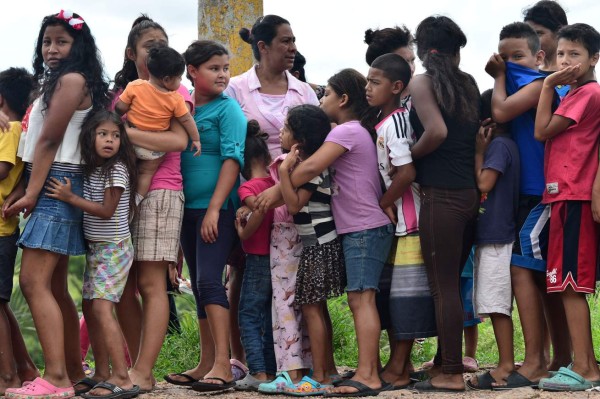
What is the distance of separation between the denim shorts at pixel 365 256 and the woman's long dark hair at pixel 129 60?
176cm

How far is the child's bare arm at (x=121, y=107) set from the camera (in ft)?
19.2

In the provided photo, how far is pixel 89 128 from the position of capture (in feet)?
18.7

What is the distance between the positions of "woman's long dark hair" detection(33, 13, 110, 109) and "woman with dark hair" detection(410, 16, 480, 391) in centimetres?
176

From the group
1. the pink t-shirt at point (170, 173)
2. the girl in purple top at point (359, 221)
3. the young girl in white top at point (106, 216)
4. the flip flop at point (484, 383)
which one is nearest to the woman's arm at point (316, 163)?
the girl in purple top at point (359, 221)

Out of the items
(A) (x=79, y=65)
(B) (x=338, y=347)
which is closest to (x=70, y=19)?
(A) (x=79, y=65)

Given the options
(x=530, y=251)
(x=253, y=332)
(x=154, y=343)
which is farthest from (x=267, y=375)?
(x=530, y=251)

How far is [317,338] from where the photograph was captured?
587cm

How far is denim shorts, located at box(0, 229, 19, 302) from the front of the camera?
5840 mm

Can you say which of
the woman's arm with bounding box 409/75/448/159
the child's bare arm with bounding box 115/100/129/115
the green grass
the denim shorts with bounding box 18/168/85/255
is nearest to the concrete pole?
the green grass

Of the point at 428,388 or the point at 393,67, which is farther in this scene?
the point at 393,67

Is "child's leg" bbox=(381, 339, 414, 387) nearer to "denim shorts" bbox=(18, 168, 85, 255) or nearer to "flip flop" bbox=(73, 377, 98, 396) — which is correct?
"flip flop" bbox=(73, 377, 98, 396)

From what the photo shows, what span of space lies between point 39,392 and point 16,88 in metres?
1.87

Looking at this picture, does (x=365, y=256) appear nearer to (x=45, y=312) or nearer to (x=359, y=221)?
(x=359, y=221)

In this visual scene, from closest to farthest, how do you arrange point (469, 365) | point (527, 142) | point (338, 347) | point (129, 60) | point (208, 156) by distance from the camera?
point (527, 142), point (208, 156), point (129, 60), point (469, 365), point (338, 347)
